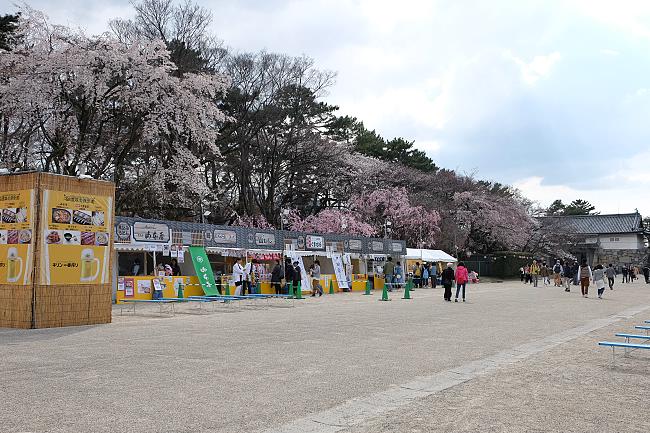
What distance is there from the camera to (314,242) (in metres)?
30.6

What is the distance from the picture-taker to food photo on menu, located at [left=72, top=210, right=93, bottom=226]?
44.9 ft

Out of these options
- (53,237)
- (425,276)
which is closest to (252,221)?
(425,276)

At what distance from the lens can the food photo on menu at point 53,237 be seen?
521 inches

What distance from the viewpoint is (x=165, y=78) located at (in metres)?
28.5

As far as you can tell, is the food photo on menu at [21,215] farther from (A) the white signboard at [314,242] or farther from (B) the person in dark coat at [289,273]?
(A) the white signboard at [314,242]

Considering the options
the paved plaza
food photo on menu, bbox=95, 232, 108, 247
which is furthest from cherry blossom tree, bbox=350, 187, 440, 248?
food photo on menu, bbox=95, 232, 108, 247

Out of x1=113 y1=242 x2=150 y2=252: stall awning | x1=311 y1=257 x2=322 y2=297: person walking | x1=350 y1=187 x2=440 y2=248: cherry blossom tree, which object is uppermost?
x1=350 y1=187 x2=440 y2=248: cherry blossom tree

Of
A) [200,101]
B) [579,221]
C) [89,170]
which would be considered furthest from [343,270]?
[579,221]

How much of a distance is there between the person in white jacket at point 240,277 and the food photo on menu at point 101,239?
34.2ft

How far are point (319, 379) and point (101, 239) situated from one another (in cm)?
866

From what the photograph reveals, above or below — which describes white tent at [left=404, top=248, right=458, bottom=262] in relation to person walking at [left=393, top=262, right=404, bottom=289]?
above

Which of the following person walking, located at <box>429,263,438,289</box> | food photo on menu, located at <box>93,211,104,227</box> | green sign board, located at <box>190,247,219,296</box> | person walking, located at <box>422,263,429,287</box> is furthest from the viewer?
person walking, located at <box>429,263,438,289</box>

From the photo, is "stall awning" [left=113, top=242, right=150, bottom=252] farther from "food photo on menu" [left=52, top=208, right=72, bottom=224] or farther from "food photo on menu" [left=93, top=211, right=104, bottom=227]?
"food photo on menu" [left=52, top=208, right=72, bottom=224]

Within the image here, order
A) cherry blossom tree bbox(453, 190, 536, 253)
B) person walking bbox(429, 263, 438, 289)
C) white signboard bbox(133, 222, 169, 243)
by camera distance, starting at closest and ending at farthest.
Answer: white signboard bbox(133, 222, 169, 243) → person walking bbox(429, 263, 438, 289) → cherry blossom tree bbox(453, 190, 536, 253)
